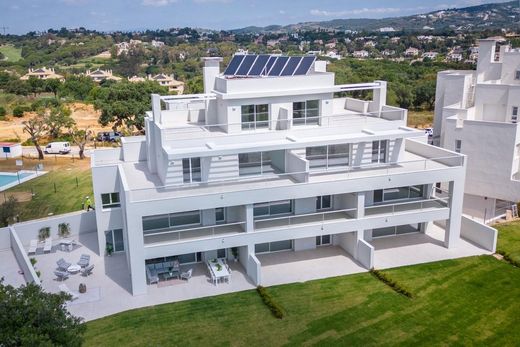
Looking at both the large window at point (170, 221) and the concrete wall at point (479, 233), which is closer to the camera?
the large window at point (170, 221)

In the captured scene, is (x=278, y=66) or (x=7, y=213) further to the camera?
(x=7, y=213)

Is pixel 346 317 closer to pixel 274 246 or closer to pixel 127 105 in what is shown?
pixel 274 246

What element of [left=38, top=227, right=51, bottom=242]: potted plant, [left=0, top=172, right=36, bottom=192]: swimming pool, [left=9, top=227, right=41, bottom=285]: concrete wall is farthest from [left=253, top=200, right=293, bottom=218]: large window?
[left=0, top=172, right=36, bottom=192]: swimming pool

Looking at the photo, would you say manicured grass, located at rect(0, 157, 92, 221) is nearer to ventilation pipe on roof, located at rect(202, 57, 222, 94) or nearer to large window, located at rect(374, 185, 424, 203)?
ventilation pipe on roof, located at rect(202, 57, 222, 94)

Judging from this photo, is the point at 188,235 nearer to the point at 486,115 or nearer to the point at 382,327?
the point at 382,327

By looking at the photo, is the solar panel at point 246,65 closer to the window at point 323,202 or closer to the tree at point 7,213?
the window at point 323,202

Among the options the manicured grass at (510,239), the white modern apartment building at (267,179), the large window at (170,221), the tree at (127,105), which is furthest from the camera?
the tree at (127,105)

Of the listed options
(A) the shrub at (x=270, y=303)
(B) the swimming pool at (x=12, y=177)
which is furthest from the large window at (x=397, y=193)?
(B) the swimming pool at (x=12, y=177)

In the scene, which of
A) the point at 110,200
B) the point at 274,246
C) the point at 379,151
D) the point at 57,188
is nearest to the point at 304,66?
the point at 379,151

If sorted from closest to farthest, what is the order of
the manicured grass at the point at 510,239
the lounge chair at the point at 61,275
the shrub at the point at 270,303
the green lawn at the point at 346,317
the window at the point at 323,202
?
the green lawn at the point at 346,317 < the shrub at the point at 270,303 < the lounge chair at the point at 61,275 < the window at the point at 323,202 < the manicured grass at the point at 510,239
